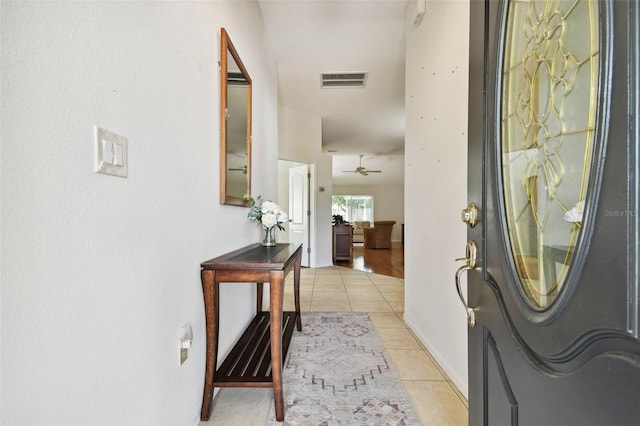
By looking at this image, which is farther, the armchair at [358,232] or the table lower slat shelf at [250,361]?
the armchair at [358,232]

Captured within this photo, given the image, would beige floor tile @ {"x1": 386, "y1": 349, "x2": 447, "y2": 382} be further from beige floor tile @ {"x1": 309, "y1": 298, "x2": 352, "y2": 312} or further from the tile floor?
beige floor tile @ {"x1": 309, "y1": 298, "x2": 352, "y2": 312}

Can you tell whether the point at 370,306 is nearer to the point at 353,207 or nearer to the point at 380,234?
the point at 380,234

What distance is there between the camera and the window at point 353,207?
1297 centimetres

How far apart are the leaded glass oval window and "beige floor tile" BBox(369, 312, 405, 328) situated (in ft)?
7.04

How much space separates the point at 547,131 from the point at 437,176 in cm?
143

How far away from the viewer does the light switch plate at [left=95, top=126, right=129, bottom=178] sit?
0.75 m

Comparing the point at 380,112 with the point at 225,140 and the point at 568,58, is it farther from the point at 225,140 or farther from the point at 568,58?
the point at 568,58

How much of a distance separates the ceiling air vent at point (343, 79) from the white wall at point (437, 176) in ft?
4.18

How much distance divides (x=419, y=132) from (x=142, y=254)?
210cm

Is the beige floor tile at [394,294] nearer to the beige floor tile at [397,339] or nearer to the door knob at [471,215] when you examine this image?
the beige floor tile at [397,339]

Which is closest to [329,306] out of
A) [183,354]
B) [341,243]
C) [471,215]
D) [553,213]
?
[183,354]

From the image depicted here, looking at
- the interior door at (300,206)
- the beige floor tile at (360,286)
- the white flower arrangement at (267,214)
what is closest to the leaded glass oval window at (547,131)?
the white flower arrangement at (267,214)

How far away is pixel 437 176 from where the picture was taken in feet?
6.47

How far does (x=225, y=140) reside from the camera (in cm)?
173
